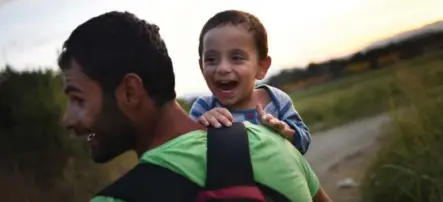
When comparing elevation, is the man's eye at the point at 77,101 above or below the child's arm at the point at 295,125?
above

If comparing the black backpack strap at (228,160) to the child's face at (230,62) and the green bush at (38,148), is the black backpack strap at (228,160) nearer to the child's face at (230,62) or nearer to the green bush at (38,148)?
the child's face at (230,62)

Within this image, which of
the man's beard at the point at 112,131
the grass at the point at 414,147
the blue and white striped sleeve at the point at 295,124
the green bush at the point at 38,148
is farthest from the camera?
the grass at the point at 414,147

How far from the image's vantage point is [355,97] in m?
4.73

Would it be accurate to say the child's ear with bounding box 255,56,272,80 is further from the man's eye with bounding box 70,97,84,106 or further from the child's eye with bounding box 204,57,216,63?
the man's eye with bounding box 70,97,84,106

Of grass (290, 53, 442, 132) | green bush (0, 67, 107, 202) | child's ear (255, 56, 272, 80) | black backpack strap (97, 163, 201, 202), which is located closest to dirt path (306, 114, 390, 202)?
grass (290, 53, 442, 132)

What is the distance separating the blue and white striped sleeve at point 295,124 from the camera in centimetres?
230

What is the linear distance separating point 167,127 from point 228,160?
0.15 meters

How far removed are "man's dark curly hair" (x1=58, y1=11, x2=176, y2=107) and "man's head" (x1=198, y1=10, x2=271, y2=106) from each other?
0.64 meters

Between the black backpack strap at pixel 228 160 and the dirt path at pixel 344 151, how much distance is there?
289 centimetres

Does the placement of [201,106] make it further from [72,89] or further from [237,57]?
[72,89]

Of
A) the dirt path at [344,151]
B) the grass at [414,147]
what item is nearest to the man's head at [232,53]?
the grass at [414,147]

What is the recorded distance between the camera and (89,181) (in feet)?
14.1

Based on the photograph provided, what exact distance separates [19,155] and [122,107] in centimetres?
259

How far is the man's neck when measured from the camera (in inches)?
66.7
